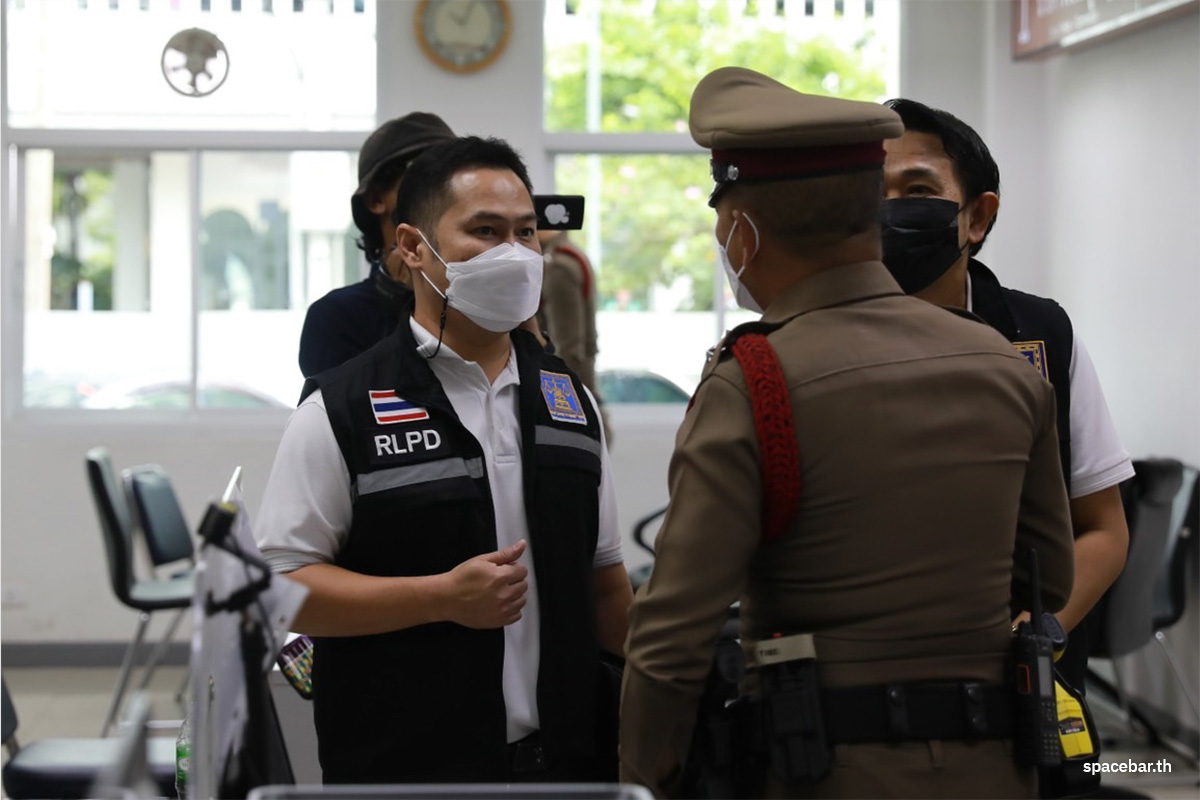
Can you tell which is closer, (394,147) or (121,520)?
(394,147)

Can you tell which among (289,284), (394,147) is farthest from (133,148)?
(394,147)

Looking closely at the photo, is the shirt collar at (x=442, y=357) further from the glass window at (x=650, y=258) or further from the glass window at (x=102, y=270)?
the glass window at (x=102, y=270)

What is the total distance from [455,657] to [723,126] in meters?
0.81

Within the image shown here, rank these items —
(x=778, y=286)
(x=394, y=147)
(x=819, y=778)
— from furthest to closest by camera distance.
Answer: (x=394, y=147) < (x=778, y=286) < (x=819, y=778)

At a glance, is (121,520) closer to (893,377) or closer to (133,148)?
(133,148)

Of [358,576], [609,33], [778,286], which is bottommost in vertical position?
[358,576]

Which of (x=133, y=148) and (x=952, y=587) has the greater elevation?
(x=133, y=148)

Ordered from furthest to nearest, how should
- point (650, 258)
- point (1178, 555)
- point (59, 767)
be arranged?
1. point (650, 258)
2. point (1178, 555)
3. point (59, 767)

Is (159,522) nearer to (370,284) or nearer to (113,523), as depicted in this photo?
(113,523)

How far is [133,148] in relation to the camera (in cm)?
630

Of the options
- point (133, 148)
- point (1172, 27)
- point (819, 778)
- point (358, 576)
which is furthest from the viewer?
point (133, 148)

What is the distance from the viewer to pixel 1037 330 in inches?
78.9

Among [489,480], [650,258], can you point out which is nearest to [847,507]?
[489,480]

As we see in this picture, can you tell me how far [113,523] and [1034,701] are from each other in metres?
4.00
